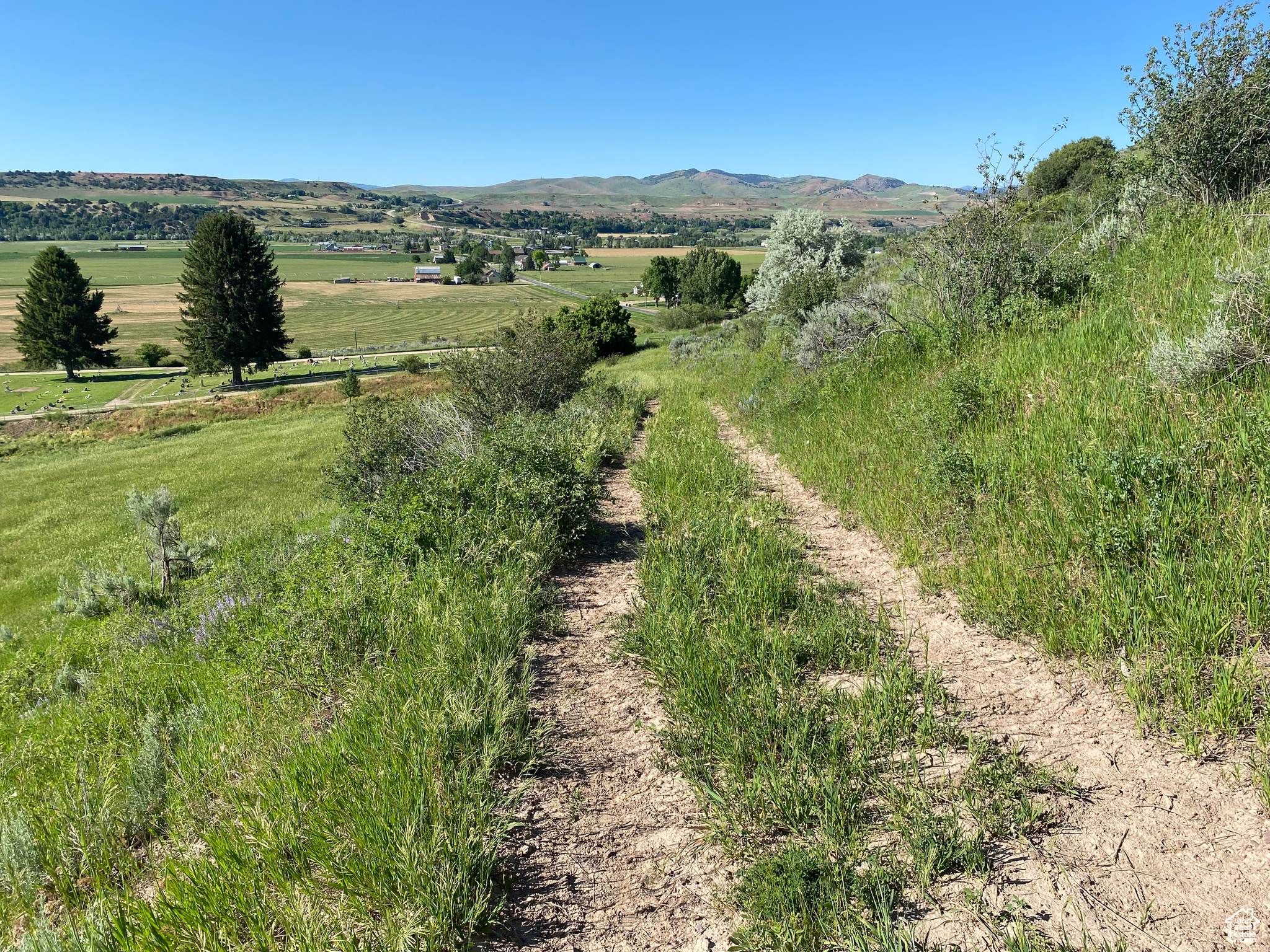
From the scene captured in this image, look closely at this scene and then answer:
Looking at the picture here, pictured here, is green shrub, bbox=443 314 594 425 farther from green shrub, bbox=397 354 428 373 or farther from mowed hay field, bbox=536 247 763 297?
mowed hay field, bbox=536 247 763 297

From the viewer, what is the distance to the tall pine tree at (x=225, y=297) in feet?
197

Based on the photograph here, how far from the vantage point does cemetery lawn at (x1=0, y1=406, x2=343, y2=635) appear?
1430 centimetres

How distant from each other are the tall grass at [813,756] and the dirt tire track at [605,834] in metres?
0.14

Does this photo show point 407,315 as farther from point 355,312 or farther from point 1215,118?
point 1215,118

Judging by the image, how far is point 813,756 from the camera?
295 centimetres

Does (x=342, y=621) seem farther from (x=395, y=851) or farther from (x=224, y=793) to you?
(x=395, y=851)

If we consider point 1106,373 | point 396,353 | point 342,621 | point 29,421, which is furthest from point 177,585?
point 396,353

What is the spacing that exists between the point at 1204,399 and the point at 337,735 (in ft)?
17.8

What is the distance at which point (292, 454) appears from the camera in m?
25.0

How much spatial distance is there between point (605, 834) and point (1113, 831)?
190 cm

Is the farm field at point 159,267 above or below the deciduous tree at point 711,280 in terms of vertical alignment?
above

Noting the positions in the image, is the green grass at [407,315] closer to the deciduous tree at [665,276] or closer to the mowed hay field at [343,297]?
the mowed hay field at [343,297]

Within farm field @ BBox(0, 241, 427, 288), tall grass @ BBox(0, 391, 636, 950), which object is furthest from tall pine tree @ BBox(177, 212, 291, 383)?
farm field @ BBox(0, 241, 427, 288)

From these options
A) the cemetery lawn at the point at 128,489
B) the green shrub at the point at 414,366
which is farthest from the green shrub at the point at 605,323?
the cemetery lawn at the point at 128,489
